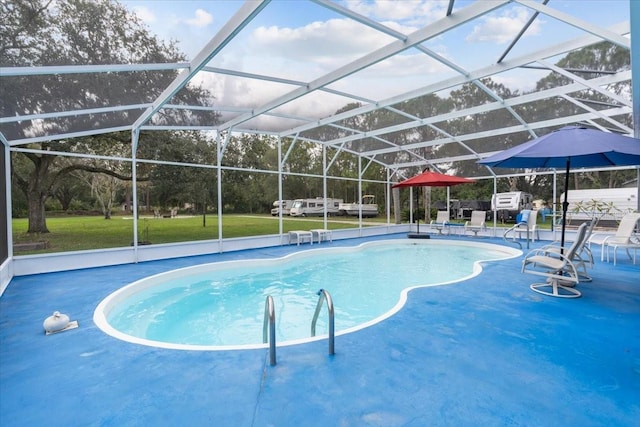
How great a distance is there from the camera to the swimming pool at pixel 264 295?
437cm

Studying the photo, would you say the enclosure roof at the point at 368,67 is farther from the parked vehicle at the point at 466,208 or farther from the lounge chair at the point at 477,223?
A: the parked vehicle at the point at 466,208

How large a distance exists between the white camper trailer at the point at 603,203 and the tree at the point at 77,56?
13721 millimetres

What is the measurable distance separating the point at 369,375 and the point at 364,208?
2112 centimetres

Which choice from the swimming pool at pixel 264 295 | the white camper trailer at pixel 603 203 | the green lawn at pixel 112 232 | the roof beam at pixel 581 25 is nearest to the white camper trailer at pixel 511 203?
the green lawn at pixel 112 232

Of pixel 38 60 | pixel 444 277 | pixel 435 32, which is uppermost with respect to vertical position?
pixel 435 32

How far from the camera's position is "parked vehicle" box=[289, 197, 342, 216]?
77.8 feet

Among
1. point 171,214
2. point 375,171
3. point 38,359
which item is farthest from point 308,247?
point 375,171

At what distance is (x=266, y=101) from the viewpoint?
692 cm

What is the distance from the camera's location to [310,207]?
78.6ft

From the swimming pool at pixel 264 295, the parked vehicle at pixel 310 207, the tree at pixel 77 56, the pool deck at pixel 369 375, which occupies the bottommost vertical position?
the swimming pool at pixel 264 295

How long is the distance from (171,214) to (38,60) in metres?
14.3

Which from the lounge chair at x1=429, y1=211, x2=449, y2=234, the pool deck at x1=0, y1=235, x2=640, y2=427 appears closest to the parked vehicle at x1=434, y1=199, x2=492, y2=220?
the lounge chair at x1=429, y1=211, x2=449, y2=234

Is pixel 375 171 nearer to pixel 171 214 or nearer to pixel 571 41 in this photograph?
pixel 171 214

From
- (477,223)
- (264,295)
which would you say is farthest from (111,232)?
(477,223)
